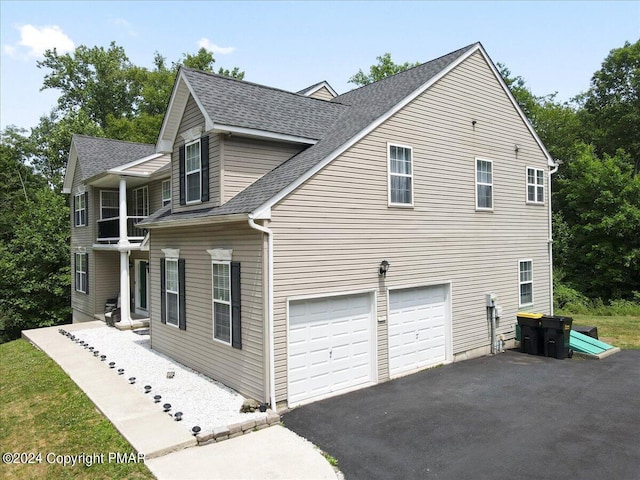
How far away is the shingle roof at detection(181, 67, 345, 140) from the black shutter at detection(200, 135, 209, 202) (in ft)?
3.00

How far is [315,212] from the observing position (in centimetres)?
927

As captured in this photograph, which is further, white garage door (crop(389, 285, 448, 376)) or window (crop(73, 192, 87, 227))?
window (crop(73, 192, 87, 227))

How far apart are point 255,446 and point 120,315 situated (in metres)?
13.0

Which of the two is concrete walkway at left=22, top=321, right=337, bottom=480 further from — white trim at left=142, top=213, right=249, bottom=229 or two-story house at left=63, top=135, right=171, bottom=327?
two-story house at left=63, top=135, right=171, bottom=327

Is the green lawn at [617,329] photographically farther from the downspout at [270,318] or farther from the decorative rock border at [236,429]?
the decorative rock border at [236,429]

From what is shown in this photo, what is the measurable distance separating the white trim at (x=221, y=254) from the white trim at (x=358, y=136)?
1.64m

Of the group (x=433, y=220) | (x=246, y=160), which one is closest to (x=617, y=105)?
(x=433, y=220)

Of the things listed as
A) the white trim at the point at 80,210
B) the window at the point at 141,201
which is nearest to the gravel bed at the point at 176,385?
the window at the point at 141,201

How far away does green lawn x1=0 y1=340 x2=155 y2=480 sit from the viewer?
660cm

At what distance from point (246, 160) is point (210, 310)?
3.65 m

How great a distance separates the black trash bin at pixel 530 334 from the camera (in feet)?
42.3

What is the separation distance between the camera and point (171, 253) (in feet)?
40.2

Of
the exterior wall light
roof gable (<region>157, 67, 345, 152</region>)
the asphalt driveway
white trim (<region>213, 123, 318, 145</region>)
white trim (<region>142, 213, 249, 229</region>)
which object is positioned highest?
roof gable (<region>157, 67, 345, 152</region>)

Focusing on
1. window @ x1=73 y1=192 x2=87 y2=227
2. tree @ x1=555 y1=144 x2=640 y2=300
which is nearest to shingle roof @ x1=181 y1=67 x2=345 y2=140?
window @ x1=73 y1=192 x2=87 y2=227
